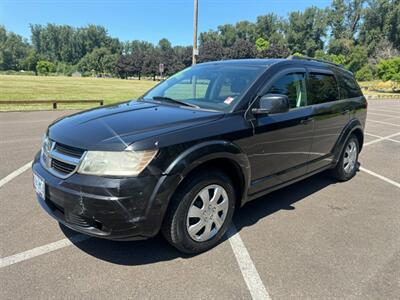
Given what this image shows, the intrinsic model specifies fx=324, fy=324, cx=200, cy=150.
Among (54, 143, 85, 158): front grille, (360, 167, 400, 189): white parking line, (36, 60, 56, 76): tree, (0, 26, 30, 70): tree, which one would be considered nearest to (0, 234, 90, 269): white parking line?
(54, 143, 85, 158): front grille

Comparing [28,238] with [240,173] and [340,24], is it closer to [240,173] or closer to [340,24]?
[240,173]

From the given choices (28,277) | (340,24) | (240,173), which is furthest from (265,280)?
(340,24)

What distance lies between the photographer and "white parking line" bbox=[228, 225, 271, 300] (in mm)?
2589

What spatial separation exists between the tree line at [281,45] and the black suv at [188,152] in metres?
74.8

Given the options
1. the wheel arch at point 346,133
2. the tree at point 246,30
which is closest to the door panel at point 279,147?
the wheel arch at point 346,133

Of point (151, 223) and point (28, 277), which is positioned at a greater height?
point (151, 223)

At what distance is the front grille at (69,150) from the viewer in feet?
8.66

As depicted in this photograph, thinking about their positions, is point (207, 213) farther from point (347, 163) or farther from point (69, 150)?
point (347, 163)

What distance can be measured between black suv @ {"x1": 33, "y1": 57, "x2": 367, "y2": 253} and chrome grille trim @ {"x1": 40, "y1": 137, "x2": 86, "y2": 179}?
0.01 m

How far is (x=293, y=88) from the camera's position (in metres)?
4.01

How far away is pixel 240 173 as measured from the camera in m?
3.27

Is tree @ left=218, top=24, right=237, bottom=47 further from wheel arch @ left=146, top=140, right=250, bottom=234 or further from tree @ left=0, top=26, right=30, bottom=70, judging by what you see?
wheel arch @ left=146, top=140, right=250, bottom=234

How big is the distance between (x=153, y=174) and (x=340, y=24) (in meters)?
115

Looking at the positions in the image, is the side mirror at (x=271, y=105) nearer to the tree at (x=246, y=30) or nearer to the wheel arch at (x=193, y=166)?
the wheel arch at (x=193, y=166)
